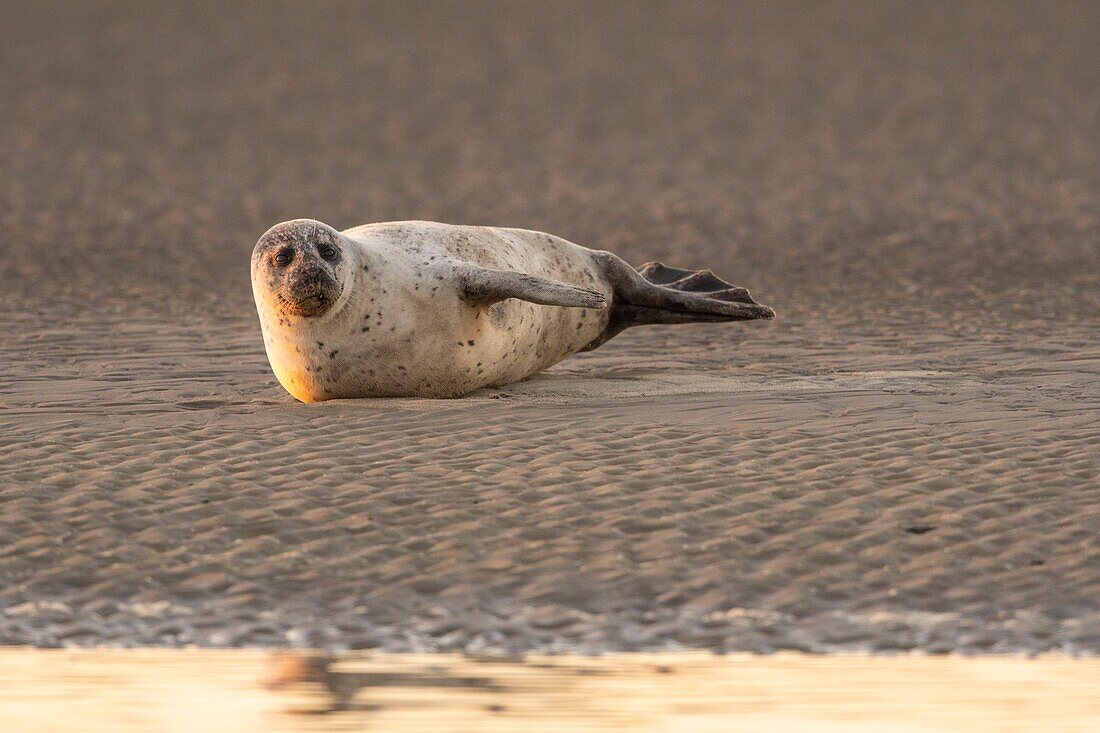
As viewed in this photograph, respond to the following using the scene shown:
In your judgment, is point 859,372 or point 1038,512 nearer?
point 1038,512

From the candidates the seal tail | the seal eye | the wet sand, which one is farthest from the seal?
the wet sand

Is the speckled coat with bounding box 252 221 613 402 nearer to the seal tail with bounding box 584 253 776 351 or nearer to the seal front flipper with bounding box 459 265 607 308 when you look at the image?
the seal front flipper with bounding box 459 265 607 308

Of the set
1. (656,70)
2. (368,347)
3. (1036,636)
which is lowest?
(1036,636)

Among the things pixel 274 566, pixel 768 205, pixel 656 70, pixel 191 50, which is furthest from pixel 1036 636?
pixel 191 50

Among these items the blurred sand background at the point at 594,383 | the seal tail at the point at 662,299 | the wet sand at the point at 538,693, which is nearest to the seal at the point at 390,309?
the blurred sand background at the point at 594,383

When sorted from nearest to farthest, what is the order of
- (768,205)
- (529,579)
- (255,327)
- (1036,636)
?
1. (1036,636)
2. (529,579)
3. (255,327)
4. (768,205)

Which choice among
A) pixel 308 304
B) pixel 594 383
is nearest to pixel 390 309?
pixel 308 304

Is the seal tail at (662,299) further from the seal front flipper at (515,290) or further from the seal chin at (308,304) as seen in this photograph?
the seal chin at (308,304)

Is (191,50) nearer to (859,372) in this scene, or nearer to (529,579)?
(859,372)

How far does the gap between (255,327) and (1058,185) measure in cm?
738

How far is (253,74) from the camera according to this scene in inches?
828

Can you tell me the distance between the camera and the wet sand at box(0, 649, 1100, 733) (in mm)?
4246

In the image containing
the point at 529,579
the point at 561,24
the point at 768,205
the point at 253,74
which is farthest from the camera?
the point at 561,24

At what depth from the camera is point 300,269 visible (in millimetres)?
7211
